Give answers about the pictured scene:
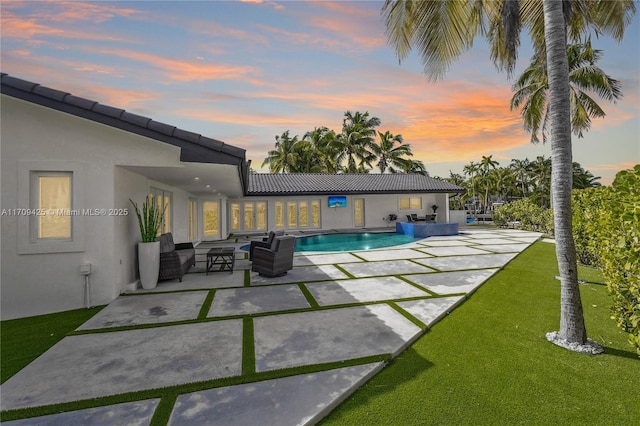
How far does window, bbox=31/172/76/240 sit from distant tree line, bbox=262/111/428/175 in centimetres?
2942

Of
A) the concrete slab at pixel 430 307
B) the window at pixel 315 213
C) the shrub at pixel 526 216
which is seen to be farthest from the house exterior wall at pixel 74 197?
the shrub at pixel 526 216

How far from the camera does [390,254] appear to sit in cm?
1160

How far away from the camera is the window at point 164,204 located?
385 inches

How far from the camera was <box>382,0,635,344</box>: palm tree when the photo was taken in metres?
4.09

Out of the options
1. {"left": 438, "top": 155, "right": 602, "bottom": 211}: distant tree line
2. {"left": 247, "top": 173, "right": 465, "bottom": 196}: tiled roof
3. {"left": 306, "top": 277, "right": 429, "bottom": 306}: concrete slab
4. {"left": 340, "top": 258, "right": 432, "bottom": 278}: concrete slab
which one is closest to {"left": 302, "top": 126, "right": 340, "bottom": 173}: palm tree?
{"left": 247, "top": 173, "right": 465, "bottom": 196}: tiled roof

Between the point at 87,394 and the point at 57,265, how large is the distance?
407 centimetres

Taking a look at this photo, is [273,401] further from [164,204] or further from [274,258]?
[164,204]

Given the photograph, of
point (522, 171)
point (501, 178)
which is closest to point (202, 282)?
point (501, 178)

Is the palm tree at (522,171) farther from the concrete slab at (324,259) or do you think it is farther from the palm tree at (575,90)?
the concrete slab at (324,259)

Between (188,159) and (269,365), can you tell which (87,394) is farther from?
(188,159)

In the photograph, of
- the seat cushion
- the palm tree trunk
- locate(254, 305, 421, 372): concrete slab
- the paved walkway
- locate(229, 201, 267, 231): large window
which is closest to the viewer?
the paved walkway

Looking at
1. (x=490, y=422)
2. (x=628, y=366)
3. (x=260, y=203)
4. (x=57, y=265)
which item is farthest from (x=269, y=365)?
(x=260, y=203)

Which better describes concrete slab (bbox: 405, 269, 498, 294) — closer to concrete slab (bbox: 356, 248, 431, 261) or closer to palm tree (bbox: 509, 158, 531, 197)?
concrete slab (bbox: 356, 248, 431, 261)

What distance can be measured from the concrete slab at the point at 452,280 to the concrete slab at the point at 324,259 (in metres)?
3.06
